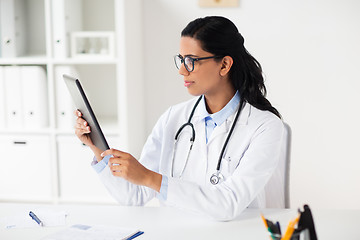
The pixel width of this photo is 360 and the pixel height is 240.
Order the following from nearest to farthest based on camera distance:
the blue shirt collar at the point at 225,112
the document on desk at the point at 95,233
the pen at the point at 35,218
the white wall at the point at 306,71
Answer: the document on desk at the point at 95,233 → the pen at the point at 35,218 → the blue shirt collar at the point at 225,112 → the white wall at the point at 306,71

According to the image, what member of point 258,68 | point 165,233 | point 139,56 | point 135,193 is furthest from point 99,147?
point 139,56

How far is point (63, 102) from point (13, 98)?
0.32 m

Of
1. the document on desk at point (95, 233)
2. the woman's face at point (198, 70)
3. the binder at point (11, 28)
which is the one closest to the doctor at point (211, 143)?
the woman's face at point (198, 70)

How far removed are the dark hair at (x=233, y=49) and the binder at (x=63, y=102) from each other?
4.64ft

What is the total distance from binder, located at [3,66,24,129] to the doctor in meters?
1.46

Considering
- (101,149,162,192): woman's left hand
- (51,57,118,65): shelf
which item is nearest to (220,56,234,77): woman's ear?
Result: (101,149,162,192): woman's left hand

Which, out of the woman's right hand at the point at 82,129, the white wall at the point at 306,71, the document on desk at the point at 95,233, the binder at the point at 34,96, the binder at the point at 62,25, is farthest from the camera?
the white wall at the point at 306,71

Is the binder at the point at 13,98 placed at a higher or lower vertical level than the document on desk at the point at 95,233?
higher

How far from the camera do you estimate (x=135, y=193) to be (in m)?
1.70

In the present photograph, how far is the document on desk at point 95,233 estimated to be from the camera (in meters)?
1.37

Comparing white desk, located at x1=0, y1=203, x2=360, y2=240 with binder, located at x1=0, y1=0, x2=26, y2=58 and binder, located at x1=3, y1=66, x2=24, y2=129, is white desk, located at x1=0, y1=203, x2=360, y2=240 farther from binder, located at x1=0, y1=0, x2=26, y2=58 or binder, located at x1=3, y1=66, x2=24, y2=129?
binder, located at x1=0, y1=0, x2=26, y2=58

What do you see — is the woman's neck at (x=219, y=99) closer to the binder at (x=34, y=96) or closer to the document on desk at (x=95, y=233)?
the document on desk at (x=95, y=233)

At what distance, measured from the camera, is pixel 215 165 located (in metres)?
1.70

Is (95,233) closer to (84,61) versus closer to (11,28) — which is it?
(84,61)
